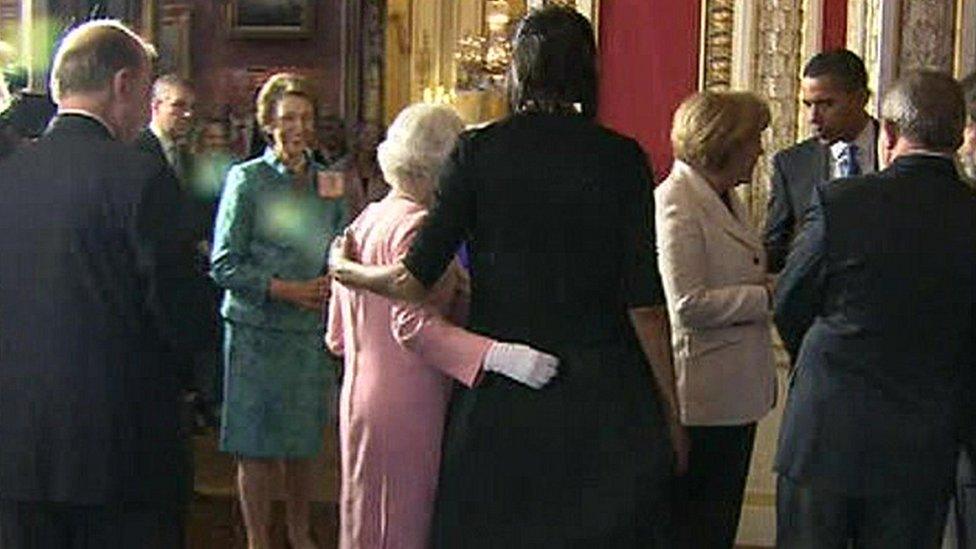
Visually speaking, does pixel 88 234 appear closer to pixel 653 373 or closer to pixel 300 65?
pixel 653 373

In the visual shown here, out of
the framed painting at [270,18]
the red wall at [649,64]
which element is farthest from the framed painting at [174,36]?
the red wall at [649,64]

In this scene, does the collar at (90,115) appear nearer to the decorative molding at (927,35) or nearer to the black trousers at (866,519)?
the black trousers at (866,519)

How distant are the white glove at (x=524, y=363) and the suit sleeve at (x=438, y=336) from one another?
32mm

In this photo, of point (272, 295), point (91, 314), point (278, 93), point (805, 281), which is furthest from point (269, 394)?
point (805, 281)

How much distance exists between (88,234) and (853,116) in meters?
2.32

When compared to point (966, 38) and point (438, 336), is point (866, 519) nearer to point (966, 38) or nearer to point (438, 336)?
point (438, 336)

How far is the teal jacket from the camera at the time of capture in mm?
4523

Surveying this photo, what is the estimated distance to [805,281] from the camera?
3117 millimetres

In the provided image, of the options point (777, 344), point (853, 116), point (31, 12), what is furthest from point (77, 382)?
point (31, 12)

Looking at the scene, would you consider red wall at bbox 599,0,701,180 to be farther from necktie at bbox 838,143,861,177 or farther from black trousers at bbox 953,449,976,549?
black trousers at bbox 953,449,976,549

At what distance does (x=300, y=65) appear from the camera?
1001 cm

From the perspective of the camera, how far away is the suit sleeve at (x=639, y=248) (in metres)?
2.80

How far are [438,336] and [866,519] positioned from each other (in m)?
0.88

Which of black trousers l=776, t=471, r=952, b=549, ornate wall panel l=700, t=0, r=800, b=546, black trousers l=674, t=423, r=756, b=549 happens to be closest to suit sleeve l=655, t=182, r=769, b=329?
black trousers l=674, t=423, r=756, b=549
